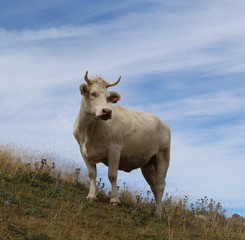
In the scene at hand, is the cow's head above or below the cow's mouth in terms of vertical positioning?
above

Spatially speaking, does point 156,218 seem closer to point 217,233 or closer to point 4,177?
point 217,233

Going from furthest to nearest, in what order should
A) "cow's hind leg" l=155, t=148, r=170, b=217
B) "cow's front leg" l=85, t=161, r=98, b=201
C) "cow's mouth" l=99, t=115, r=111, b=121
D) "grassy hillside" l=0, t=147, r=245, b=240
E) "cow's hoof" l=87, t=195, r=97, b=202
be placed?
"cow's hind leg" l=155, t=148, r=170, b=217 < "cow's front leg" l=85, t=161, r=98, b=201 < "cow's hoof" l=87, t=195, r=97, b=202 < "cow's mouth" l=99, t=115, r=111, b=121 < "grassy hillside" l=0, t=147, r=245, b=240

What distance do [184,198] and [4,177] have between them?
24.0ft

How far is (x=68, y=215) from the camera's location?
11344 millimetres

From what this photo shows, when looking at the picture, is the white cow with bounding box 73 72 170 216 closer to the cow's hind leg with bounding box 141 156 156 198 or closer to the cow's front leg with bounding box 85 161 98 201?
the cow's front leg with bounding box 85 161 98 201

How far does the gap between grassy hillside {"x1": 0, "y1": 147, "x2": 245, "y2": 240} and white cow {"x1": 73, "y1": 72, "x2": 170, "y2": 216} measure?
2.62 ft

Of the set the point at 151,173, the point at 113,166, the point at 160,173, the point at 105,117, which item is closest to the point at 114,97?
the point at 105,117

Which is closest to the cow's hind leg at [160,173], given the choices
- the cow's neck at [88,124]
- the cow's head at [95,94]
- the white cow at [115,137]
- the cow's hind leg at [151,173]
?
the white cow at [115,137]

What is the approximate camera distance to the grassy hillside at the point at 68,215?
33.1ft

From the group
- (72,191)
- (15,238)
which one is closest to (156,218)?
(72,191)

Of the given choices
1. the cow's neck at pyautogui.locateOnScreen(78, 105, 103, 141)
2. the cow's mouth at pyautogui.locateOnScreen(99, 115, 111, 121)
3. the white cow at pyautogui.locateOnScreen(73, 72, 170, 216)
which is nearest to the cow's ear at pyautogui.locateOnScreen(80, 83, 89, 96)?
the white cow at pyautogui.locateOnScreen(73, 72, 170, 216)

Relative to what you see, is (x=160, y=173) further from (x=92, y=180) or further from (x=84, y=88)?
(x=84, y=88)

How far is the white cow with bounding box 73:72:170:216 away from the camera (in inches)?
504

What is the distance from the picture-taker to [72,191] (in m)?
14.1
